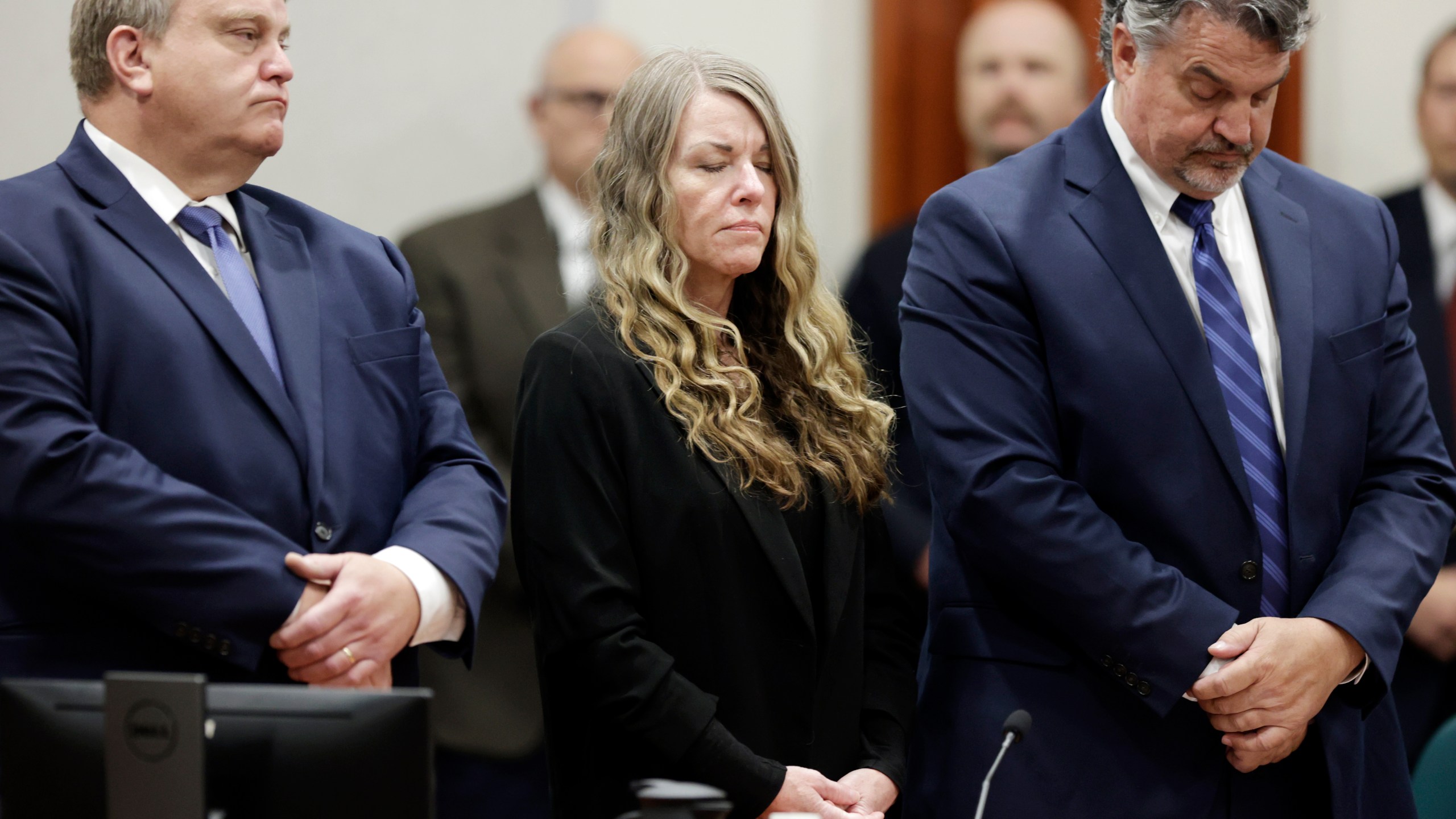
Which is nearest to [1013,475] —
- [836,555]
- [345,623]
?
[836,555]

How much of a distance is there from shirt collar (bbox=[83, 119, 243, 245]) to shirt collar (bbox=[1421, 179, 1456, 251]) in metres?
3.04

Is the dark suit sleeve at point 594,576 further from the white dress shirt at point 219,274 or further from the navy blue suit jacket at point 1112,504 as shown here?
the navy blue suit jacket at point 1112,504

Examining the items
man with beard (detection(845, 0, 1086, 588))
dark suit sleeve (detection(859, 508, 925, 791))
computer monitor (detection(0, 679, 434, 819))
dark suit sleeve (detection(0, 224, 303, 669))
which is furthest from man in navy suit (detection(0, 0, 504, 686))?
man with beard (detection(845, 0, 1086, 588))

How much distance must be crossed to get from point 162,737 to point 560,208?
271 centimetres

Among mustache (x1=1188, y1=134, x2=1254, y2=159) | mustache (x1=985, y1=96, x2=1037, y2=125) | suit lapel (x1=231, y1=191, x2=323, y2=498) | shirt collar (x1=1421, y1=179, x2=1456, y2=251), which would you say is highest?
→ mustache (x1=985, y1=96, x2=1037, y2=125)

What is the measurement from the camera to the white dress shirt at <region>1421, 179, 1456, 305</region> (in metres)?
3.84

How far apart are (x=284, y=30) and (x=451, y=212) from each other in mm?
1830

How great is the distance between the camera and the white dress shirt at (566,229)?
3873mm

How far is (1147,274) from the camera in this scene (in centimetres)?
225

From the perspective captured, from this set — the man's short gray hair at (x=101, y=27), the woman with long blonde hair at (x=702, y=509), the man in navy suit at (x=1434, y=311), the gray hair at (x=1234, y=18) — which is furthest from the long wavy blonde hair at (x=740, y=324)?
the man in navy suit at (x=1434, y=311)

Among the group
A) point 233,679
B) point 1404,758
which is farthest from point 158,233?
point 1404,758

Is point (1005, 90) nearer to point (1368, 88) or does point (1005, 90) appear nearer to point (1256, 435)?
point (1368, 88)

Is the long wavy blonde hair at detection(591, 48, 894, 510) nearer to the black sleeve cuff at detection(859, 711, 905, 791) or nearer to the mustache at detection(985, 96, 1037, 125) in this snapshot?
the black sleeve cuff at detection(859, 711, 905, 791)

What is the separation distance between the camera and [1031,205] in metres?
2.31
